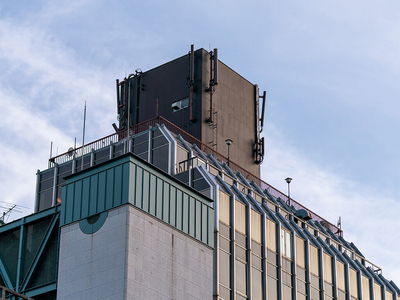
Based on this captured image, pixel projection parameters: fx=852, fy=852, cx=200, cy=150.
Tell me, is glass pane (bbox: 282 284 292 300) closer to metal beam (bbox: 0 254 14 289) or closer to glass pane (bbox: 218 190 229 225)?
glass pane (bbox: 218 190 229 225)

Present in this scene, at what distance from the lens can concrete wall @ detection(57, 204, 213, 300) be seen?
44.8 m

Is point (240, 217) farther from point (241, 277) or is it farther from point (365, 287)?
point (365, 287)

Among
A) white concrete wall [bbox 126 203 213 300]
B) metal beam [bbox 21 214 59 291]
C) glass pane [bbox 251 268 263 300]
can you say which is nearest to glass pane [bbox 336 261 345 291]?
glass pane [bbox 251 268 263 300]

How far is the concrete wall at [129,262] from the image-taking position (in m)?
44.8

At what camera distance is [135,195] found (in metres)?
46.9

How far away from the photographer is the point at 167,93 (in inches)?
2965

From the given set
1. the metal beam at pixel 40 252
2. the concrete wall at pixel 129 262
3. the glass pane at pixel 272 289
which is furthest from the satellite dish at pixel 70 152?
the glass pane at pixel 272 289

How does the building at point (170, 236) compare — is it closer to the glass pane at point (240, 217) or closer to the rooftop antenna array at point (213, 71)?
the glass pane at point (240, 217)

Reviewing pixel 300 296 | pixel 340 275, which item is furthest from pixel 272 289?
pixel 340 275

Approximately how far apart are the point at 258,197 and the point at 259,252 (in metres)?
7.10

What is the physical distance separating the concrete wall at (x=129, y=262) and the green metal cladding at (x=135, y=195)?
635 millimetres

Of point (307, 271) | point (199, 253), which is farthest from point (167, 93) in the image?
point (199, 253)

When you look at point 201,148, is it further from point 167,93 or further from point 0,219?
point 0,219

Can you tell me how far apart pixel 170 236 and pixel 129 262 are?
4.30m
